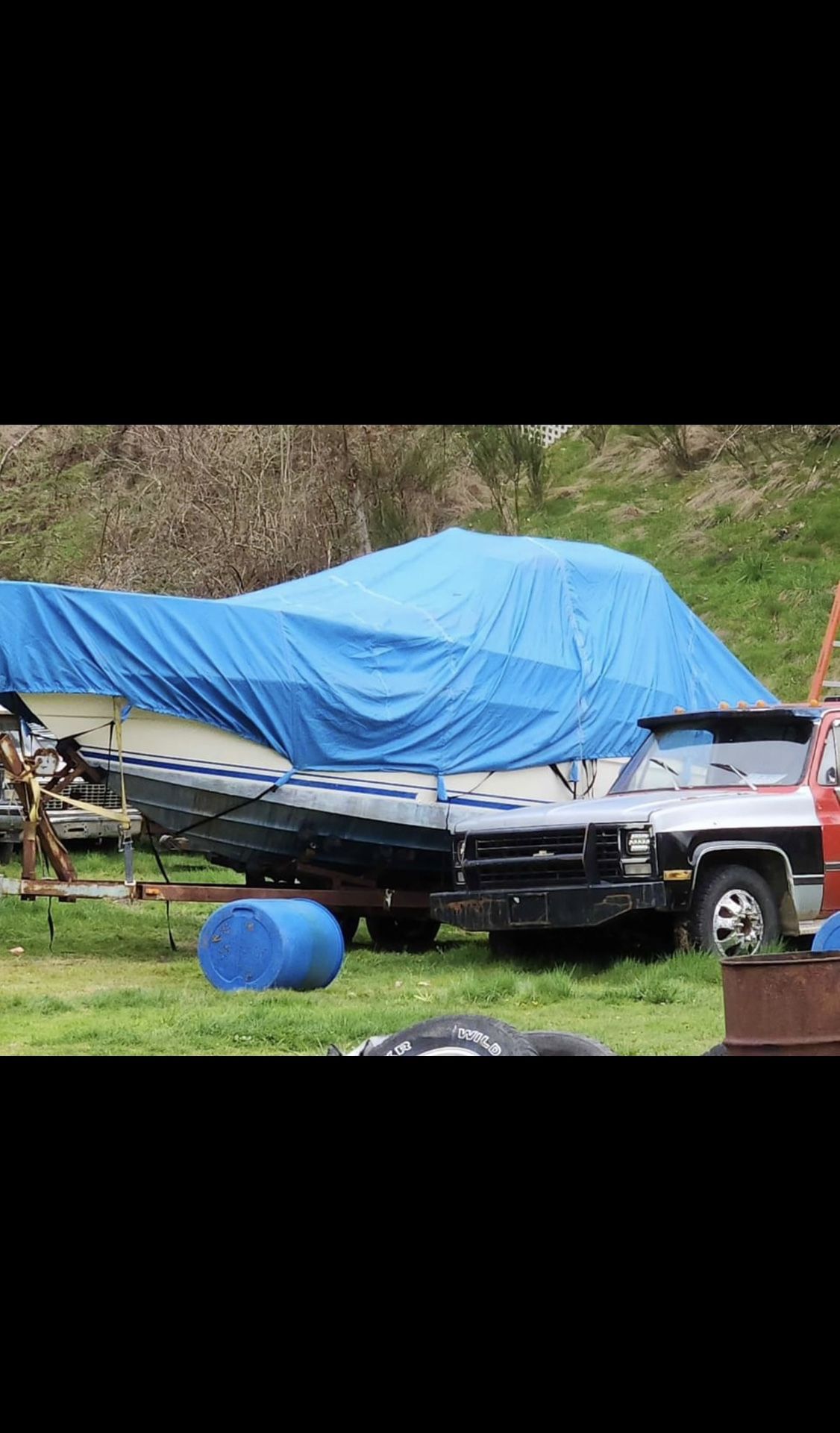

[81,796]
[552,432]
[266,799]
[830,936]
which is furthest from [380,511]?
[830,936]

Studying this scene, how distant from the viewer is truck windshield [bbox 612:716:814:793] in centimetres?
1215

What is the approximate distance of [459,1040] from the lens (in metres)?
6.35

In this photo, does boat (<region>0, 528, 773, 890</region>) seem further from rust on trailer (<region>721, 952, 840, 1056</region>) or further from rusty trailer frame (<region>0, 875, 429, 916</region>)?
rust on trailer (<region>721, 952, 840, 1056</region>)

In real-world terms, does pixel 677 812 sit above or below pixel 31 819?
below

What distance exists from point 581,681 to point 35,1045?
7.17 meters

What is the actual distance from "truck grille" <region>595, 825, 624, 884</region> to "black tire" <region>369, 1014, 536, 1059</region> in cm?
477

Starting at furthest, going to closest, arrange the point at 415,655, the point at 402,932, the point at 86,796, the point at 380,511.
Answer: the point at 380,511, the point at 86,796, the point at 402,932, the point at 415,655

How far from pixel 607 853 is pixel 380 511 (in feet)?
62.7

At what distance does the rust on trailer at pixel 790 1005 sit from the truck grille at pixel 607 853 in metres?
4.35

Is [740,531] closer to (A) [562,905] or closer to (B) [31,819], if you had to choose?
(B) [31,819]

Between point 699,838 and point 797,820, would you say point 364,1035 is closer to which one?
point 699,838

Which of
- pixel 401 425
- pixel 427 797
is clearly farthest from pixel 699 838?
pixel 401 425

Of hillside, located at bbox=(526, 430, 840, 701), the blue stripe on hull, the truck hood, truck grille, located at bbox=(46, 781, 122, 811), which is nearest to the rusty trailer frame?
the blue stripe on hull

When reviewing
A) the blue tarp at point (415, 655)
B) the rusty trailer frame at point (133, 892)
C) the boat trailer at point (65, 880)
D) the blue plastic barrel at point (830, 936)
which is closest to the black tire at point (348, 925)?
the boat trailer at point (65, 880)
